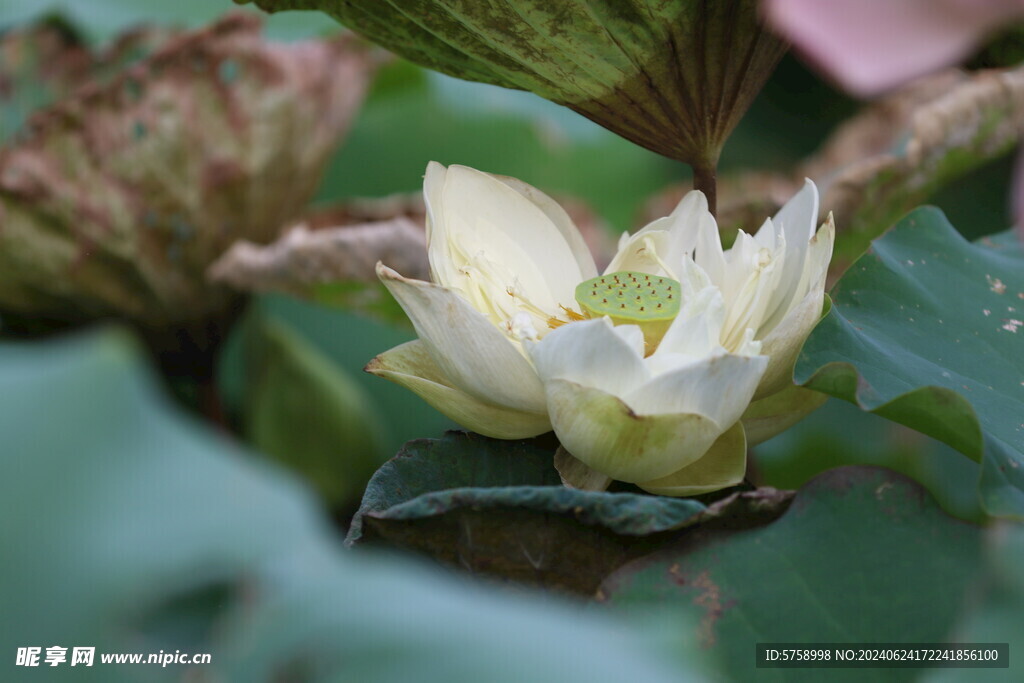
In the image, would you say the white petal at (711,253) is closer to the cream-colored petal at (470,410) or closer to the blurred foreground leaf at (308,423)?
the cream-colored petal at (470,410)

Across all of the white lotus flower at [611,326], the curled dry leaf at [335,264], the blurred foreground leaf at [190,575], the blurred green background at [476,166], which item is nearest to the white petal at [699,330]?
the white lotus flower at [611,326]

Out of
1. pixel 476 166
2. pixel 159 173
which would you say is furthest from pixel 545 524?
pixel 476 166

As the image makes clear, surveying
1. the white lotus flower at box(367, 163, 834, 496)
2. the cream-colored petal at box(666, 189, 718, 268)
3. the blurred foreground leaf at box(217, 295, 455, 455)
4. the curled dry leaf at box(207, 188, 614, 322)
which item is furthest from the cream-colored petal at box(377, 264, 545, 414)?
the blurred foreground leaf at box(217, 295, 455, 455)

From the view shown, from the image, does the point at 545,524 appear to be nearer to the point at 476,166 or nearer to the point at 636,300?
the point at 636,300

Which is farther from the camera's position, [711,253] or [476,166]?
[476,166]

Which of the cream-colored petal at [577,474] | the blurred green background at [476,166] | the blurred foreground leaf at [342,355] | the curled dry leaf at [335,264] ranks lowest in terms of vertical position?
the blurred foreground leaf at [342,355]
